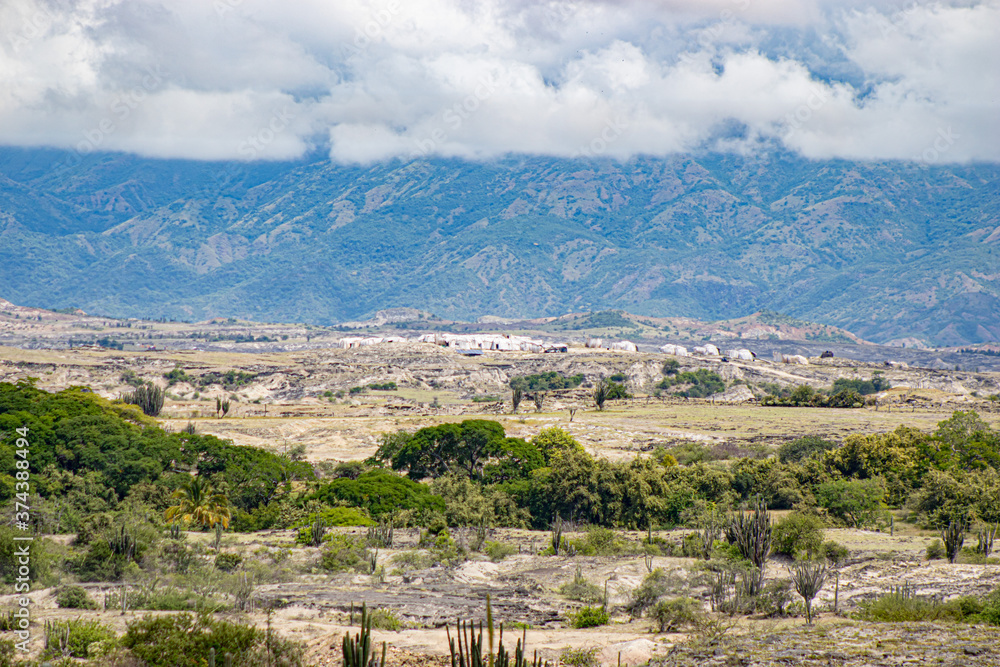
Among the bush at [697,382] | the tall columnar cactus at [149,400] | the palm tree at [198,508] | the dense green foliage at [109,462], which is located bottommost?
the palm tree at [198,508]

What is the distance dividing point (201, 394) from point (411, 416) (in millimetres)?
33463

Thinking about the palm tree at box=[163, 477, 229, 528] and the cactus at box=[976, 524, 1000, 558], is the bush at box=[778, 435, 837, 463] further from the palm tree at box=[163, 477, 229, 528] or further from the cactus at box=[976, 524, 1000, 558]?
the palm tree at box=[163, 477, 229, 528]

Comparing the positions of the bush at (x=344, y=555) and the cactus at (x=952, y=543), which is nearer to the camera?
the cactus at (x=952, y=543)

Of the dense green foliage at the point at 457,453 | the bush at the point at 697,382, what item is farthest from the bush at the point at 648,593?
the bush at the point at 697,382

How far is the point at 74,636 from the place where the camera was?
818 inches

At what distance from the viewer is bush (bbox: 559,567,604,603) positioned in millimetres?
27719

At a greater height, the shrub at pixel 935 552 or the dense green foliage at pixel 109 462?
the dense green foliage at pixel 109 462

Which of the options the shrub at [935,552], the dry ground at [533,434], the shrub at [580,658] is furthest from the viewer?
the shrub at [935,552]

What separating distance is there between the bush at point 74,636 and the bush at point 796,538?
74.9ft

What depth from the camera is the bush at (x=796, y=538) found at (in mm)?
32750

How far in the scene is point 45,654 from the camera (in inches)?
803

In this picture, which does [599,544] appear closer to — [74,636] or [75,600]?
[75,600]

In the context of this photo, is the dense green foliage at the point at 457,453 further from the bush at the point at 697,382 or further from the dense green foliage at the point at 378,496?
the bush at the point at 697,382

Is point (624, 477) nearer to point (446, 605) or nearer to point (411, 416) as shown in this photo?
point (446, 605)
